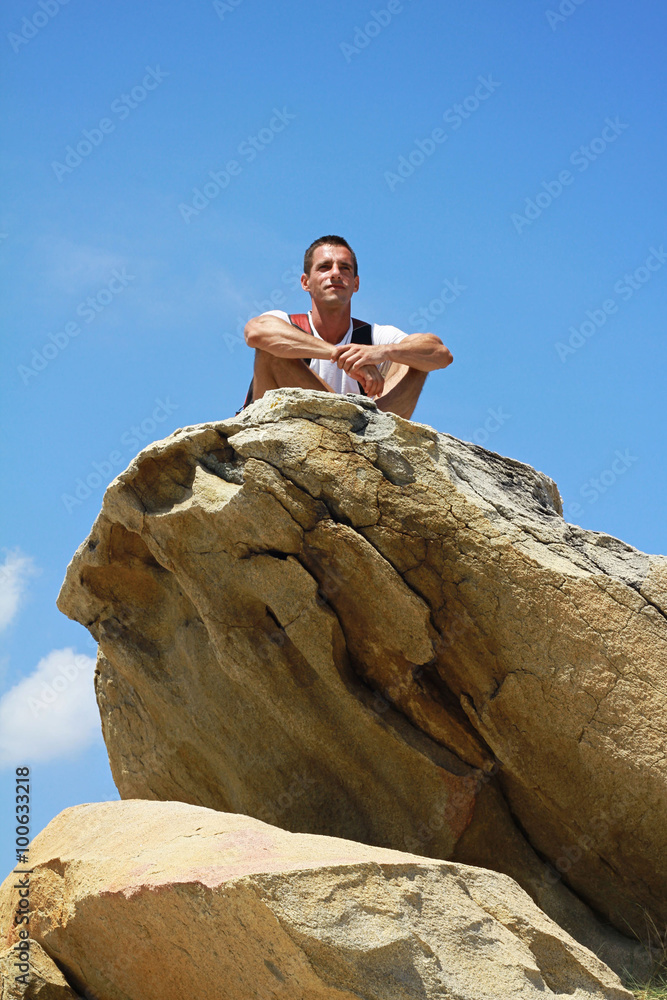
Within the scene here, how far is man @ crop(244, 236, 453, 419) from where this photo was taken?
4711mm

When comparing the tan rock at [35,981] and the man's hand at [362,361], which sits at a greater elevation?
the man's hand at [362,361]

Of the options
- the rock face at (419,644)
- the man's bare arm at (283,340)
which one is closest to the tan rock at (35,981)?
the rock face at (419,644)

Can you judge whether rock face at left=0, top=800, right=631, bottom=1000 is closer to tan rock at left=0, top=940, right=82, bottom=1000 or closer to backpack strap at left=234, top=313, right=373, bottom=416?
tan rock at left=0, top=940, right=82, bottom=1000

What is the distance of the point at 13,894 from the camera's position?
12.8 feet

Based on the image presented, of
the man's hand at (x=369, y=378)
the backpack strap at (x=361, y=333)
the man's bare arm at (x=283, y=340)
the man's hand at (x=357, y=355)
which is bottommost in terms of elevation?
the man's hand at (x=369, y=378)

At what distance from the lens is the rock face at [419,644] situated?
3961mm

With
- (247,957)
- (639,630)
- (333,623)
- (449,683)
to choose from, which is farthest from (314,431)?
(247,957)

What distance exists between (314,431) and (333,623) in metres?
0.89

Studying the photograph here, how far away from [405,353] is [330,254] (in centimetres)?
103

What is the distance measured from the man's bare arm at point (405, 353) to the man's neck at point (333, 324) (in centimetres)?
61

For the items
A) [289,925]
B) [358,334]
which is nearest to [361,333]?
[358,334]

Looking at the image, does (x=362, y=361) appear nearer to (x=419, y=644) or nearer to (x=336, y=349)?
(x=336, y=349)

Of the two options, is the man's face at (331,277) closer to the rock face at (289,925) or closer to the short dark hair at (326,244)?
the short dark hair at (326,244)

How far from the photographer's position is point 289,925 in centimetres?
262
